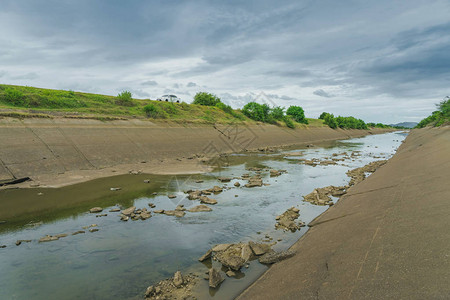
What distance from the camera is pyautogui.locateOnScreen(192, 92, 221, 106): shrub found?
63.5 metres

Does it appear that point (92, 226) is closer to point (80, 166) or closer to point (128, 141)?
point (80, 166)

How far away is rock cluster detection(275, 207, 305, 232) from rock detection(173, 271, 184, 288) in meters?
4.35

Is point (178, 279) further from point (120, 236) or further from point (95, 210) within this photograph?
point (95, 210)

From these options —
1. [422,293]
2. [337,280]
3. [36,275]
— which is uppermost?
[422,293]

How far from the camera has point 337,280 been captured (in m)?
4.21

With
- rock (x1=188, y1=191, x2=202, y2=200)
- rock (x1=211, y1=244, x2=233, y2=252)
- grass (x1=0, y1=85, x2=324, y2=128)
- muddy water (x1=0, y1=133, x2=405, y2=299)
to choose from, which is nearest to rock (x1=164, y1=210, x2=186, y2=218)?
muddy water (x1=0, y1=133, x2=405, y2=299)

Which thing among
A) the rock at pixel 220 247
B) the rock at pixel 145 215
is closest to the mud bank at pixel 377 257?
the rock at pixel 220 247

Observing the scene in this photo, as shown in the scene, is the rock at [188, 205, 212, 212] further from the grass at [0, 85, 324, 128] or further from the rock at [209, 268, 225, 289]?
the grass at [0, 85, 324, 128]

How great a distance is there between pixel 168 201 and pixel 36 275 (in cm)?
621

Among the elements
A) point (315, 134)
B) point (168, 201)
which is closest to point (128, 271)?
point (168, 201)

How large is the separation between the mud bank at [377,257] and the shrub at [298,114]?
7422 centimetres

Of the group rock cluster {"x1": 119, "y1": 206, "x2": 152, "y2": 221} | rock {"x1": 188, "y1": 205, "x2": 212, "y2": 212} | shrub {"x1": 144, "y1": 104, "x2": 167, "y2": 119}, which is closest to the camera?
rock cluster {"x1": 119, "y1": 206, "x2": 152, "y2": 221}

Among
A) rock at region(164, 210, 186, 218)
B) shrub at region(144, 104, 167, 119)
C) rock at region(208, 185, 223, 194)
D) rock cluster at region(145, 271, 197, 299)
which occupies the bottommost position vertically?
rock cluster at region(145, 271, 197, 299)

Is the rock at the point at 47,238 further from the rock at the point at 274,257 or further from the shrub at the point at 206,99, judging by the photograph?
the shrub at the point at 206,99
